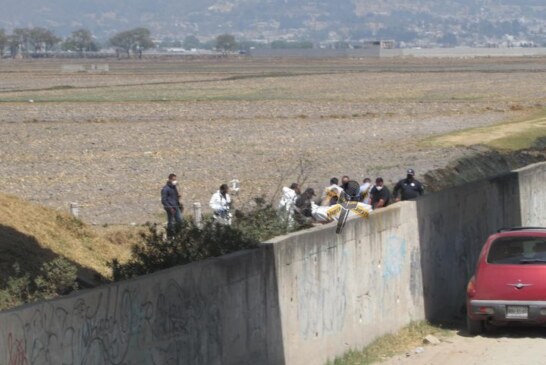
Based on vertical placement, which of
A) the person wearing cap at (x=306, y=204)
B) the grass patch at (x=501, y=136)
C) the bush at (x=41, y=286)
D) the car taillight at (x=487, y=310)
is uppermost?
the bush at (x=41, y=286)

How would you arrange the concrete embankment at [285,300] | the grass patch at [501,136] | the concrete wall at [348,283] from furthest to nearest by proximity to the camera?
1. the grass patch at [501,136]
2. the concrete wall at [348,283]
3. the concrete embankment at [285,300]

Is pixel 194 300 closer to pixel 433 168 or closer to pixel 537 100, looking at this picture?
pixel 433 168

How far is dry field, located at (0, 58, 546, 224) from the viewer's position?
33.7m

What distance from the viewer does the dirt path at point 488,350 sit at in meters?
15.1

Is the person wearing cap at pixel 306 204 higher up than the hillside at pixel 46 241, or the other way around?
the person wearing cap at pixel 306 204

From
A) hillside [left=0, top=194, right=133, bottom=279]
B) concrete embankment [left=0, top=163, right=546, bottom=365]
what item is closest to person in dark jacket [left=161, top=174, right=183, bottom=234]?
hillside [left=0, top=194, right=133, bottom=279]

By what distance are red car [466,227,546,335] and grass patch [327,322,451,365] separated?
0.70 meters

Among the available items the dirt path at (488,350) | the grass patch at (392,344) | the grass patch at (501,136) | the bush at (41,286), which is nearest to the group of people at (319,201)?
the grass patch at (392,344)

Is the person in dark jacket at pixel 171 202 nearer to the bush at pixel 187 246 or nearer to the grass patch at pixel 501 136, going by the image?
the bush at pixel 187 246

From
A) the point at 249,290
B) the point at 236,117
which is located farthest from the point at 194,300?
the point at 236,117

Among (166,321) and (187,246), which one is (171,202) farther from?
(166,321)

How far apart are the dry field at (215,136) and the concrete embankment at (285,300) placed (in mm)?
5449

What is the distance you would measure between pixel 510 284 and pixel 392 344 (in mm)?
1712

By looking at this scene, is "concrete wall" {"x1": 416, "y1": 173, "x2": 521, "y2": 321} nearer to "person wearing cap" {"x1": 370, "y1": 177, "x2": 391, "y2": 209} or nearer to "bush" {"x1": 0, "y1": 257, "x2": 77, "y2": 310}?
"person wearing cap" {"x1": 370, "y1": 177, "x2": 391, "y2": 209}
